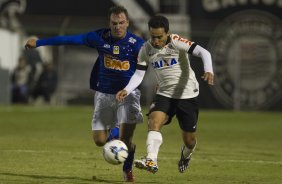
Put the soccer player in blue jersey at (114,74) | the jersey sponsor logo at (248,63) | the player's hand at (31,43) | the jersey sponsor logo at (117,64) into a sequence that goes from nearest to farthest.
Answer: the soccer player in blue jersey at (114,74), the jersey sponsor logo at (117,64), the player's hand at (31,43), the jersey sponsor logo at (248,63)

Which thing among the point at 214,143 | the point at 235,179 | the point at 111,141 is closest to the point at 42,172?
the point at 111,141

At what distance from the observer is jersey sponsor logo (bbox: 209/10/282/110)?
31.1m

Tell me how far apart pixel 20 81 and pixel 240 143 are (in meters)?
13.5

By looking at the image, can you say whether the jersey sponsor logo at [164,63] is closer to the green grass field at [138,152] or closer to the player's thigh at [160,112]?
the player's thigh at [160,112]

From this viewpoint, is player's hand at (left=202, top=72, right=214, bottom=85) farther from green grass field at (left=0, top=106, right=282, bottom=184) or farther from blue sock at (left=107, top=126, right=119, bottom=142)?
blue sock at (left=107, top=126, right=119, bottom=142)

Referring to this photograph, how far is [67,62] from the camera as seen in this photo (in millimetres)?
32438

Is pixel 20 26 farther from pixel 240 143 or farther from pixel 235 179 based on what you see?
pixel 235 179

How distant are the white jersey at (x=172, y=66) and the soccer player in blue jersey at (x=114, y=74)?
316mm

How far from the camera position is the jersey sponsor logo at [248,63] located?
102 feet

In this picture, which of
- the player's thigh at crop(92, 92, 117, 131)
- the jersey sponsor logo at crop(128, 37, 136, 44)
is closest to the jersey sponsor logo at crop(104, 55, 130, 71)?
the jersey sponsor logo at crop(128, 37, 136, 44)

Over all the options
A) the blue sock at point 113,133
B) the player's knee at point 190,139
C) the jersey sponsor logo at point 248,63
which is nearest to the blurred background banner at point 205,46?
the jersey sponsor logo at point 248,63

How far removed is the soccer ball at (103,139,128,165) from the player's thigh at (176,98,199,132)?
116 centimetres

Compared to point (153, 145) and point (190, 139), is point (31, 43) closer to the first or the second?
point (153, 145)

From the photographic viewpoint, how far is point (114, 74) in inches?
457
